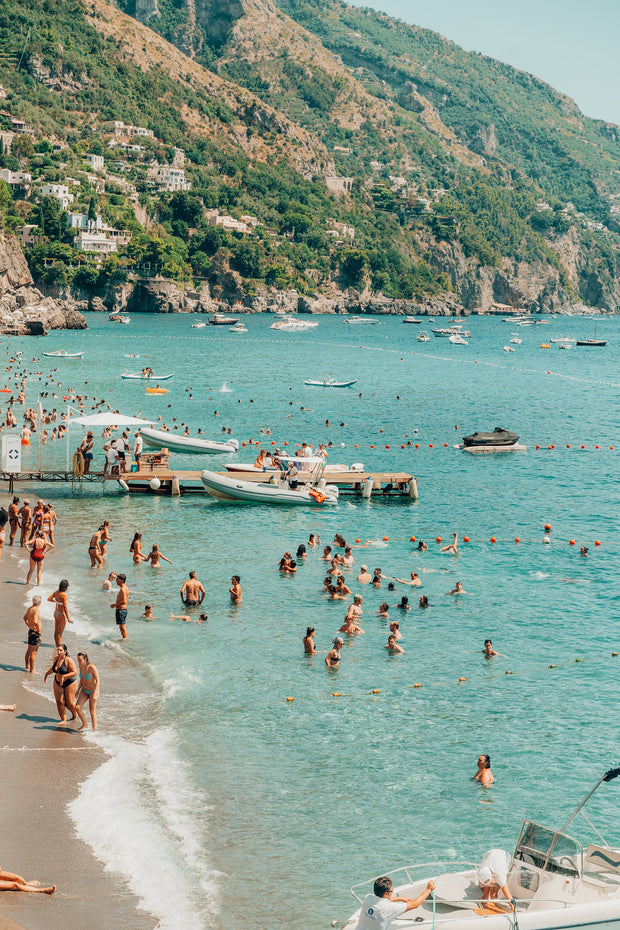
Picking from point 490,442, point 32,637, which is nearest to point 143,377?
point 490,442

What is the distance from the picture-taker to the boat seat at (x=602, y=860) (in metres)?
12.9

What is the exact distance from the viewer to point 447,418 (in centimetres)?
7506

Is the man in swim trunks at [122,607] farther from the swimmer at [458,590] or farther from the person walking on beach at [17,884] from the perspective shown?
the person walking on beach at [17,884]

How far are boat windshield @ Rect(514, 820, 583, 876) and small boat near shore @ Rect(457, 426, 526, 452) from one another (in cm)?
4785

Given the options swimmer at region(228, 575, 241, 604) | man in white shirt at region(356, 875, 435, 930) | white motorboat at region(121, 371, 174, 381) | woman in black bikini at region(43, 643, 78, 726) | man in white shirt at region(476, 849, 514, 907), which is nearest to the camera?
man in white shirt at region(356, 875, 435, 930)

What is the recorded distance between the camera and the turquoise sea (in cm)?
1552

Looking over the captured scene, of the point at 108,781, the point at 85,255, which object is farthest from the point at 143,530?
the point at 85,255

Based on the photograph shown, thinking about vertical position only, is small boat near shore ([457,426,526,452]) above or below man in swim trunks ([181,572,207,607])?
above

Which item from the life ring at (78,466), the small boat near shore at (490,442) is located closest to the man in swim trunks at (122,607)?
the life ring at (78,466)

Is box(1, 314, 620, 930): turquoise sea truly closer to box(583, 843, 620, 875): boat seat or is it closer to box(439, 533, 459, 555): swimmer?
box(439, 533, 459, 555): swimmer

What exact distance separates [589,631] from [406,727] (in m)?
9.33

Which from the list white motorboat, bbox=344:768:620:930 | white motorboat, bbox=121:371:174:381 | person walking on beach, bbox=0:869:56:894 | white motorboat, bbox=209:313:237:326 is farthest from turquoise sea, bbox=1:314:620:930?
white motorboat, bbox=209:313:237:326

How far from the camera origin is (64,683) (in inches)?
730

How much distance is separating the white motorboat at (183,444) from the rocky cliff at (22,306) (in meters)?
83.7
